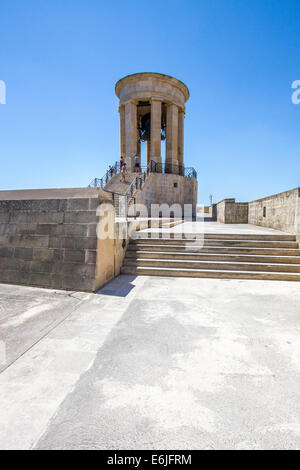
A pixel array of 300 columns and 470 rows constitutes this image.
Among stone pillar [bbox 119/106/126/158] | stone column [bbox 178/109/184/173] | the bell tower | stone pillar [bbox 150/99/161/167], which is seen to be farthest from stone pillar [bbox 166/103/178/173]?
stone pillar [bbox 119/106/126/158]

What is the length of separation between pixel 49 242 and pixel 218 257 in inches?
170

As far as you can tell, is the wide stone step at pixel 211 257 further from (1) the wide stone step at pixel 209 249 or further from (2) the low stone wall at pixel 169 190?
(2) the low stone wall at pixel 169 190

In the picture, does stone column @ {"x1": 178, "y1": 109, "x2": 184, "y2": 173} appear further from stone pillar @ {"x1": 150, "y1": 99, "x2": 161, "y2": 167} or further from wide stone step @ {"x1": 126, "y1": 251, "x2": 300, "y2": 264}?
wide stone step @ {"x1": 126, "y1": 251, "x2": 300, "y2": 264}

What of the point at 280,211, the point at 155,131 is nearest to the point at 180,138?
the point at 155,131

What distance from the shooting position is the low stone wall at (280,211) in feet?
22.6

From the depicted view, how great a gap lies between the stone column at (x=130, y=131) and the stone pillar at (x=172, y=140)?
12.4 ft

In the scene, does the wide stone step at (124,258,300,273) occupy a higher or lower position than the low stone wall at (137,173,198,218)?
lower

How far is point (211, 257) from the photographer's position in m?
6.10

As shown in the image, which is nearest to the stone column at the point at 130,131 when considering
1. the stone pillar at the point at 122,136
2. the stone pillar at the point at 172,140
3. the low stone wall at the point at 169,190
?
the stone pillar at the point at 122,136

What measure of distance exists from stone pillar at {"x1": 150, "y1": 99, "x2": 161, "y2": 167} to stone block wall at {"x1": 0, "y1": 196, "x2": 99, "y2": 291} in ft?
63.6

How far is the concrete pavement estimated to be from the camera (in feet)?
4.98

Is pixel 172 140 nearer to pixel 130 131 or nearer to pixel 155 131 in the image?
pixel 155 131
